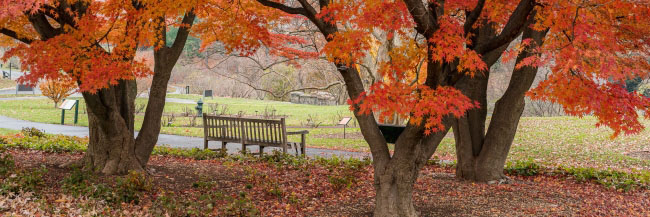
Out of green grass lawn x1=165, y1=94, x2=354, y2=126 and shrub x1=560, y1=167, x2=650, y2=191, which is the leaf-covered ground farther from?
green grass lawn x1=165, y1=94, x2=354, y2=126

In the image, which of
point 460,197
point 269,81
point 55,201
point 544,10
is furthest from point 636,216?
point 269,81

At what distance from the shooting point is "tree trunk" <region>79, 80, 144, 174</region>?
729 centimetres

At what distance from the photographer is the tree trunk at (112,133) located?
7.29 m

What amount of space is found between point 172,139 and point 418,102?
1159cm

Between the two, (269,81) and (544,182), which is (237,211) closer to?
(544,182)

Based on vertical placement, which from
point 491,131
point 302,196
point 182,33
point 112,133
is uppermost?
point 182,33

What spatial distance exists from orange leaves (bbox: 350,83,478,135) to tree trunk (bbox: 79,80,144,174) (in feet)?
12.7

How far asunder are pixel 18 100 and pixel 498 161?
2788 centimetres

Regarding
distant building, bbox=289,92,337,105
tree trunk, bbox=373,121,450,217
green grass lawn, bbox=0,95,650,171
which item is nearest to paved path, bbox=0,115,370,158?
green grass lawn, bbox=0,95,650,171

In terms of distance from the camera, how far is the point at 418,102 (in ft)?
16.2

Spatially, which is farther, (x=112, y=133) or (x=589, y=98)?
(x=112, y=133)

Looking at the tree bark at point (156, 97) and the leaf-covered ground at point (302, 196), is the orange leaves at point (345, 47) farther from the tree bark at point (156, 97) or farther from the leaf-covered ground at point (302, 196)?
the tree bark at point (156, 97)

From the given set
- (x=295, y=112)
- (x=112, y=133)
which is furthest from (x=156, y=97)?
(x=295, y=112)

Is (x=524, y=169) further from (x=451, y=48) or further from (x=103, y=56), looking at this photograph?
(x=103, y=56)
